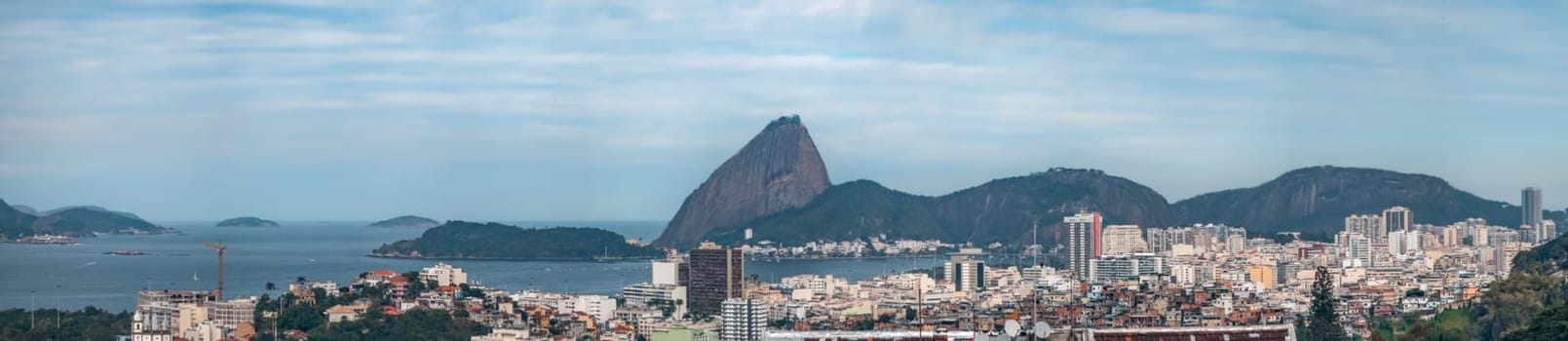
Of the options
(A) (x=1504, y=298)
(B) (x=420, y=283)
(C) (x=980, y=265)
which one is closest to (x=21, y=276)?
(B) (x=420, y=283)

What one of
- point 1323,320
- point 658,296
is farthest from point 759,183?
point 1323,320

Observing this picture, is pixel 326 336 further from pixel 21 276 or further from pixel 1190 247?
pixel 1190 247

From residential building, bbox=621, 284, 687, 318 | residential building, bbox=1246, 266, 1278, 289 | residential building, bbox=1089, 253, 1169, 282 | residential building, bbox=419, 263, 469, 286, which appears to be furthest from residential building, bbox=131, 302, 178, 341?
residential building, bbox=1089, 253, 1169, 282

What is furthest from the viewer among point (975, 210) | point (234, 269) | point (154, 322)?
point (975, 210)

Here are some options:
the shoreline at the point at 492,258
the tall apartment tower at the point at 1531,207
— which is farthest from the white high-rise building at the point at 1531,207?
the shoreline at the point at 492,258

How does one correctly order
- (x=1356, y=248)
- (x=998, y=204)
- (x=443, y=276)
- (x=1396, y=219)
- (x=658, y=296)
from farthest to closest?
(x=998, y=204) < (x=1396, y=219) < (x=1356, y=248) < (x=658, y=296) < (x=443, y=276)

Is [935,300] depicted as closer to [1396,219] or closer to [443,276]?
[443,276]
